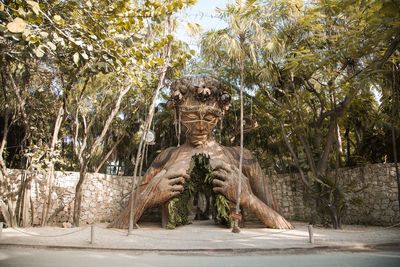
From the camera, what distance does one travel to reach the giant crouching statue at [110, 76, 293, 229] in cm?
916

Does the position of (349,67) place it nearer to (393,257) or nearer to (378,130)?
(378,130)

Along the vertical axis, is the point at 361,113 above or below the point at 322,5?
below

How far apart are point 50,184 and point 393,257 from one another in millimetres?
8982

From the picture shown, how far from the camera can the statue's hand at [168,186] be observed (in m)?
9.17

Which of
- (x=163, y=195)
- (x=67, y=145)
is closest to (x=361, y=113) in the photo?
(x=163, y=195)

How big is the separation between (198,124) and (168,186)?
2.08 meters

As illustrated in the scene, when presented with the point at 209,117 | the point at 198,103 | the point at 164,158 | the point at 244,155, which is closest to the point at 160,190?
the point at 164,158

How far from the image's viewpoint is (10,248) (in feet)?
21.2

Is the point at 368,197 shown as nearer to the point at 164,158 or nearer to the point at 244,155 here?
the point at 244,155

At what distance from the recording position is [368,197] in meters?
11.3

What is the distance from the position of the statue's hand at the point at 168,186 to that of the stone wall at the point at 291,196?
2.58 m

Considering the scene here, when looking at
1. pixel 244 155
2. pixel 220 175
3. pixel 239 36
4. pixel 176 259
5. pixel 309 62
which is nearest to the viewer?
pixel 176 259

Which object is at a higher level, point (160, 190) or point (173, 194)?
point (160, 190)

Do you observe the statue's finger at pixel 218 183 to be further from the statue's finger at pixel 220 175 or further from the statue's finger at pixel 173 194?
the statue's finger at pixel 173 194
